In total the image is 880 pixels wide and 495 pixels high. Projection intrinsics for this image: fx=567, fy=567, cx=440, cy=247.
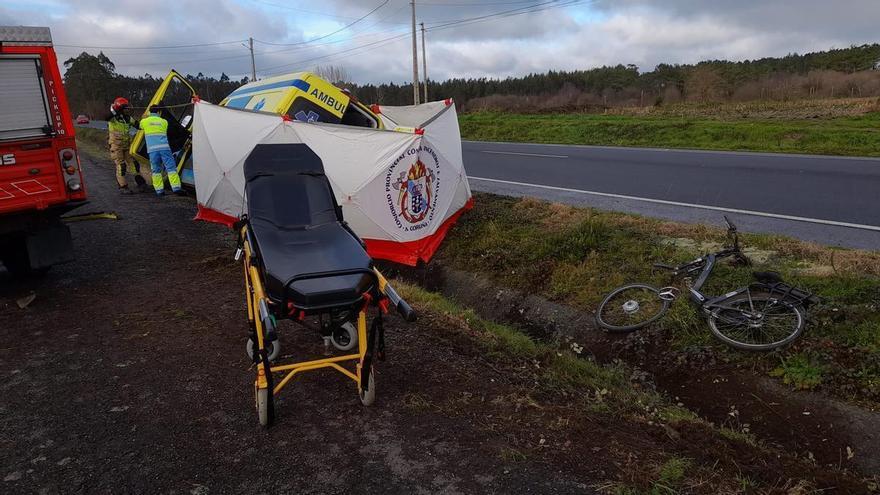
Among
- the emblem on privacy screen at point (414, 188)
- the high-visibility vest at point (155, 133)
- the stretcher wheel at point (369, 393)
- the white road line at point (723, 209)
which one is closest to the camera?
the stretcher wheel at point (369, 393)

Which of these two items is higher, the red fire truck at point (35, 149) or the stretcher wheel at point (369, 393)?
the red fire truck at point (35, 149)

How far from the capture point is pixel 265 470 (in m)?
3.11

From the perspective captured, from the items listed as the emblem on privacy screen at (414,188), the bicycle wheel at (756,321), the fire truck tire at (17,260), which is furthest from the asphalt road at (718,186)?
the fire truck tire at (17,260)

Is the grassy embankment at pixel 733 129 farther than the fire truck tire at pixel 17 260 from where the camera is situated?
Yes

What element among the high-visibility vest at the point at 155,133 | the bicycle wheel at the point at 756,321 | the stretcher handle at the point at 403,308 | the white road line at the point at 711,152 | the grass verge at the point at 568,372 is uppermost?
the high-visibility vest at the point at 155,133

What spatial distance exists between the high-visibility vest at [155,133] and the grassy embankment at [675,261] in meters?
5.52

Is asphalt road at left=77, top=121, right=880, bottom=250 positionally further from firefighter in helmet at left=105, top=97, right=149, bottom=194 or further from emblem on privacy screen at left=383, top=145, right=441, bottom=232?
firefighter in helmet at left=105, top=97, right=149, bottom=194

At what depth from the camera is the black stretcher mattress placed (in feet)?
11.3

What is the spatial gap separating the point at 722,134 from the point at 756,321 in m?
14.6

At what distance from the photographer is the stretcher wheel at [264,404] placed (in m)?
3.45

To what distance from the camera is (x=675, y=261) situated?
20.4 feet

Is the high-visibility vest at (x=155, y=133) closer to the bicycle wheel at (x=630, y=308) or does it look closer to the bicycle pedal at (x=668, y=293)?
the bicycle wheel at (x=630, y=308)

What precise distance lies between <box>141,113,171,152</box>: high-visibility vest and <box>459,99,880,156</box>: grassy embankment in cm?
1418

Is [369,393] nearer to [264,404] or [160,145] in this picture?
[264,404]
